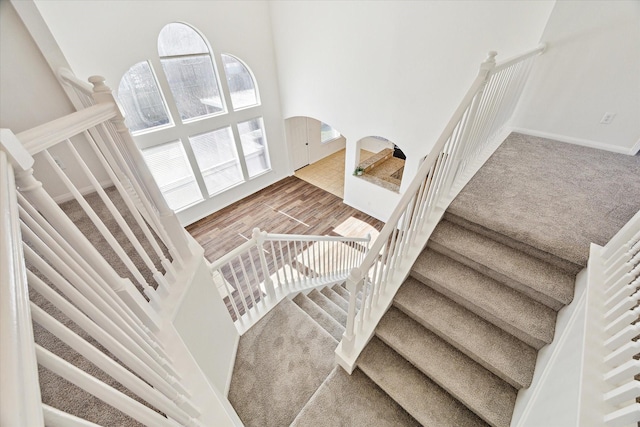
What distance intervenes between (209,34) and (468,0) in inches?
150

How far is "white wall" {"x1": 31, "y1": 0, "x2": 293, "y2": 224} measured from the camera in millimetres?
3119

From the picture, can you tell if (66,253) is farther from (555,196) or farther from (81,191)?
(555,196)

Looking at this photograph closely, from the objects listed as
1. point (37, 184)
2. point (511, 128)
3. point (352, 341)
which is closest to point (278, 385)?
point (352, 341)

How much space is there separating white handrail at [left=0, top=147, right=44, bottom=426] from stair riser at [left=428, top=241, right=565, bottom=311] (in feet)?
6.55

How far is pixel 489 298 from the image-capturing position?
1655 mm

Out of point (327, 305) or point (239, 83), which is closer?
point (327, 305)

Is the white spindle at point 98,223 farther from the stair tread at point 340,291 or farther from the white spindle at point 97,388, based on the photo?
the stair tread at point 340,291

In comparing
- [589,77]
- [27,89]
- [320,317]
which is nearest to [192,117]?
[27,89]

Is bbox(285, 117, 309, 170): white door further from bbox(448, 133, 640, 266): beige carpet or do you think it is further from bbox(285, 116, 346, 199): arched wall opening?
bbox(448, 133, 640, 266): beige carpet

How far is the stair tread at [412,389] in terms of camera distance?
150 cm

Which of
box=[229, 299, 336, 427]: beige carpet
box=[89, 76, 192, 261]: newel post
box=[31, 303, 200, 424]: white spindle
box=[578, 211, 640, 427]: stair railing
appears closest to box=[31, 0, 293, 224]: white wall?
box=[89, 76, 192, 261]: newel post

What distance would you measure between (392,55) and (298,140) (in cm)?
351

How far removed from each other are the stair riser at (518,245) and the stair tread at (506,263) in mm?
24

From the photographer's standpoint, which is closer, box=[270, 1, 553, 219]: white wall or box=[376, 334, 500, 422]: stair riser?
box=[376, 334, 500, 422]: stair riser
